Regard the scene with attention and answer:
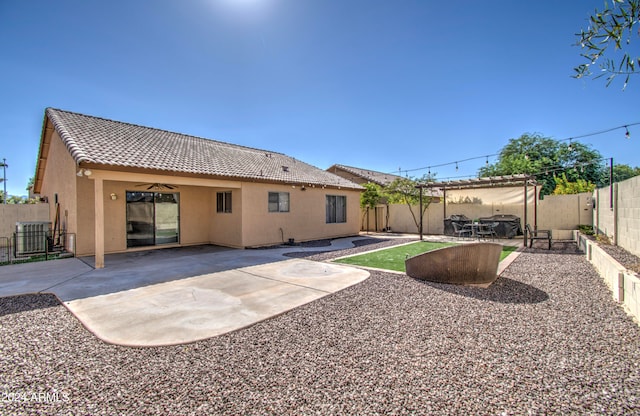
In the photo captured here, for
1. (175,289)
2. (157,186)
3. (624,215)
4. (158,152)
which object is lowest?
(175,289)

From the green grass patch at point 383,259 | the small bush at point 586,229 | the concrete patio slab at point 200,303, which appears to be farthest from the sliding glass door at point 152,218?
the small bush at point 586,229

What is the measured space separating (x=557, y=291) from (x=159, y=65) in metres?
13.4

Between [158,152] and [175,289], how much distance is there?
6.67m

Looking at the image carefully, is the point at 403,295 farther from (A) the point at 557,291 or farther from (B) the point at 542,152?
(B) the point at 542,152

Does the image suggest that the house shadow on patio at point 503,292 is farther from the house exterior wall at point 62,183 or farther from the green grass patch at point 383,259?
the house exterior wall at point 62,183

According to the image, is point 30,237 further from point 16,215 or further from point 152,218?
point 16,215

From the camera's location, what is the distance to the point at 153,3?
852 cm

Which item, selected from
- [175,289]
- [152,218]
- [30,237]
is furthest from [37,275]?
[152,218]

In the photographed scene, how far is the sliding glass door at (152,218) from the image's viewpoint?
10.8m

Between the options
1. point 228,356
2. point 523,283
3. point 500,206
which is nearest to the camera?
point 228,356

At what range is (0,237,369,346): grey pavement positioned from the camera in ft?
13.3

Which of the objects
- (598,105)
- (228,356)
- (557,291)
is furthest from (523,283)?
(598,105)

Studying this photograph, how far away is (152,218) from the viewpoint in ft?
36.9

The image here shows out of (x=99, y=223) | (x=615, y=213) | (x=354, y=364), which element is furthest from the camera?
(x=615, y=213)
